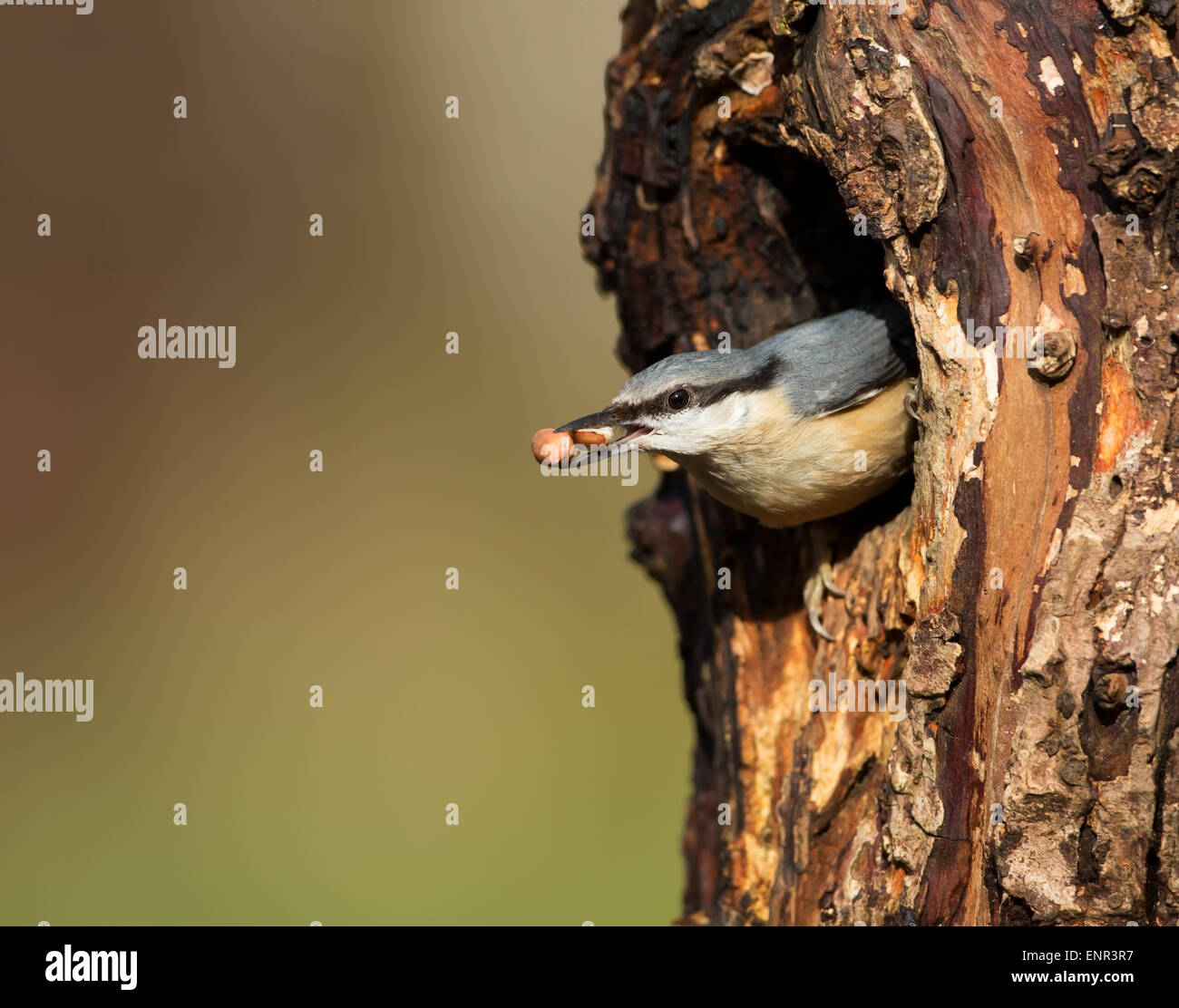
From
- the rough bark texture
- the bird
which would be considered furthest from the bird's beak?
the rough bark texture

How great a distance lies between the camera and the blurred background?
8141 millimetres

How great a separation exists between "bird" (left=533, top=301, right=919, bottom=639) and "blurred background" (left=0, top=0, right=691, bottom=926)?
4.64 meters

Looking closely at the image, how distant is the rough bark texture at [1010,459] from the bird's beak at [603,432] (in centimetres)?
95

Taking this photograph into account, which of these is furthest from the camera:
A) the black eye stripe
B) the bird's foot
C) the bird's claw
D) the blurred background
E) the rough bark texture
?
the blurred background

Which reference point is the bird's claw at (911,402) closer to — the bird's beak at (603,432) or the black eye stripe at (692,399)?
the black eye stripe at (692,399)

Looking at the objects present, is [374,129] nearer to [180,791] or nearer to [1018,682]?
[180,791]

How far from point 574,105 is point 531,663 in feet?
14.6

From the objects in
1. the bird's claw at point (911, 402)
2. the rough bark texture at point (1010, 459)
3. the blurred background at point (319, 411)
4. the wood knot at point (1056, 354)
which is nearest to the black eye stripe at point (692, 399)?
the bird's claw at point (911, 402)

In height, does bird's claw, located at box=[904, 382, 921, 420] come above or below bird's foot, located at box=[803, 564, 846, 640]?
above

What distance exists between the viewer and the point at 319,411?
902 centimetres

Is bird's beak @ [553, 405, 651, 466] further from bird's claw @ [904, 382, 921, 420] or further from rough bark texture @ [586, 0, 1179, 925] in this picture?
rough bark texture @ [586, 0, 1179, 925]

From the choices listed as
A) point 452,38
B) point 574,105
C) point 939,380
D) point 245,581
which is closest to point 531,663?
point 245,581

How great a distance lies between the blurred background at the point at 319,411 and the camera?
26.7ft

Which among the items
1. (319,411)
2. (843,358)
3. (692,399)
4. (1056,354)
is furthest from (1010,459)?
(319,411)
